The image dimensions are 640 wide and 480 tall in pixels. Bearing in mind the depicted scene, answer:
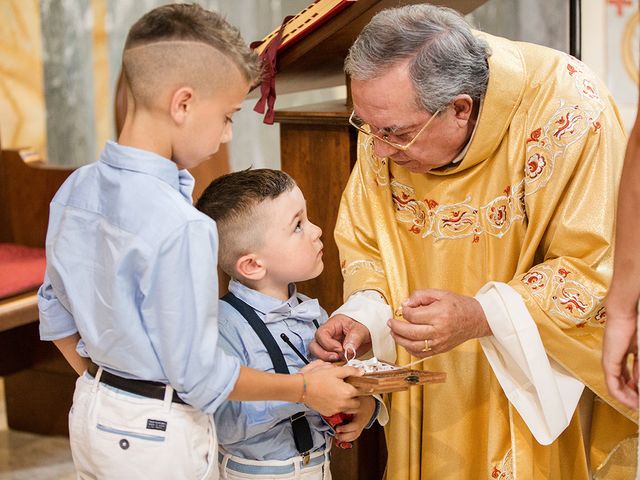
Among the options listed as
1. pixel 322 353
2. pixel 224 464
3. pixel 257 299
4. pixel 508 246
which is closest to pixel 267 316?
pixel 257 299

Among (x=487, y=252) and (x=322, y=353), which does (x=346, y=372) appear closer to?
(x=322, y=353)

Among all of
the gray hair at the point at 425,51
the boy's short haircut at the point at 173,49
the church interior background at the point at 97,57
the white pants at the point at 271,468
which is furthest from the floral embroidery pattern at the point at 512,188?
the church interior background at the point at 97,57

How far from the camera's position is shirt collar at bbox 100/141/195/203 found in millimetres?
1897

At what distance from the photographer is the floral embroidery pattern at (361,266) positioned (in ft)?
9.21

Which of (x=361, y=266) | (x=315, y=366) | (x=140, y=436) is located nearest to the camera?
(x=140, y=436)

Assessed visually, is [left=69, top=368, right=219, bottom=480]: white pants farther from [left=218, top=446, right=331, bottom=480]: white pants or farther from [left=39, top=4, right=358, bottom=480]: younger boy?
[left=218, top=446, right=331, bottom=480]: white pants

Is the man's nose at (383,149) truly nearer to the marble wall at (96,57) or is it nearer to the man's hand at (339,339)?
the man's hand at (339,339)

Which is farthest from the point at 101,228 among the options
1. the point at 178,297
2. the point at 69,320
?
the point at 69,320

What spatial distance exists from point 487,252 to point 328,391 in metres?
0.76

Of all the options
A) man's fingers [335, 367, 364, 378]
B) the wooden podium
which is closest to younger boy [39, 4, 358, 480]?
man's fingers [335, 367, 364, 378]

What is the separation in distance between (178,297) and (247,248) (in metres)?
0.55

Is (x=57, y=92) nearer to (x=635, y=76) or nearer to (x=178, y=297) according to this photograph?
(x=635, y=76)

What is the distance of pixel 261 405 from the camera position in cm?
227

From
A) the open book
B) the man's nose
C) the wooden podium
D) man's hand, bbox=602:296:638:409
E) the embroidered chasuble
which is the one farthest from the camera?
the wooden podium
